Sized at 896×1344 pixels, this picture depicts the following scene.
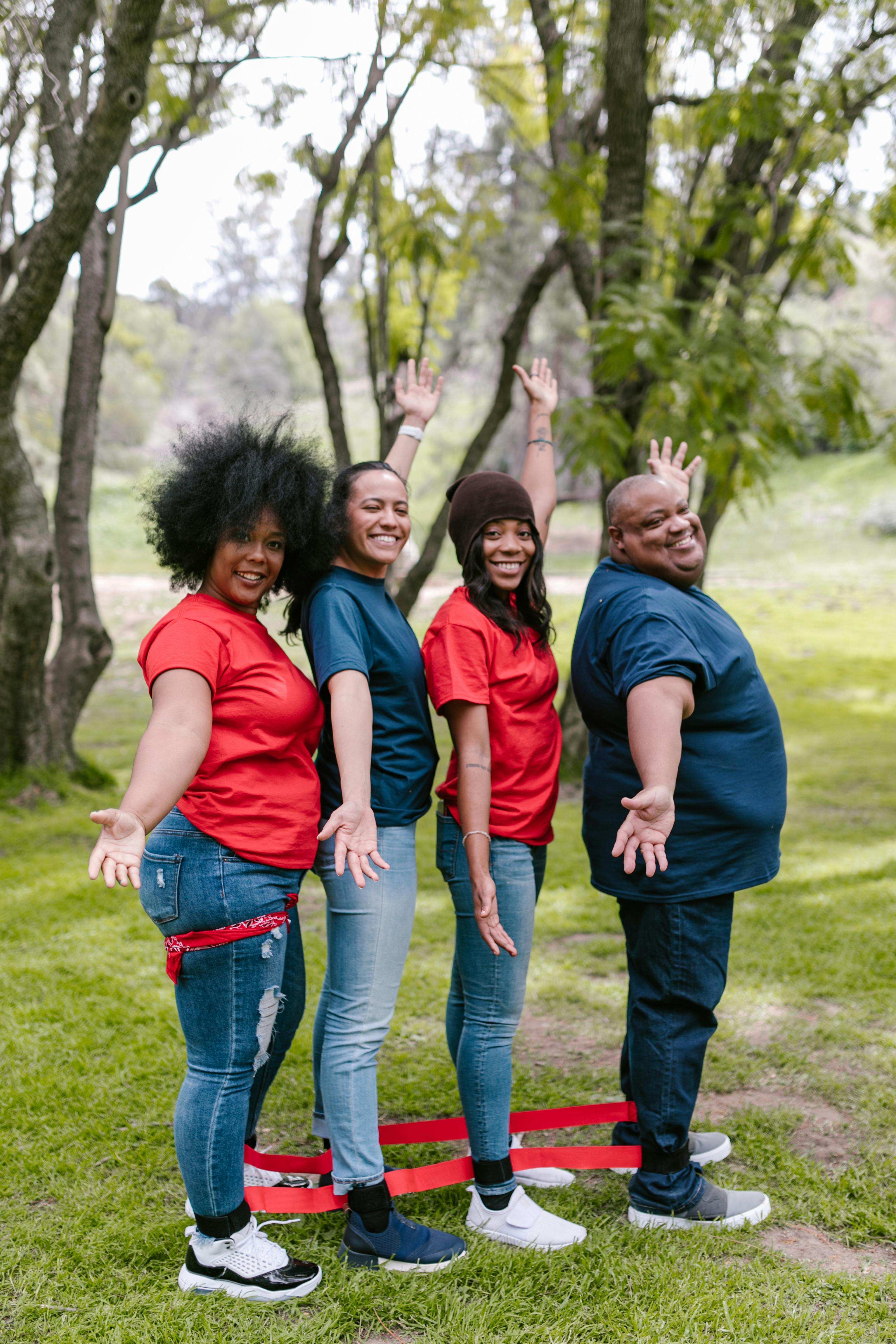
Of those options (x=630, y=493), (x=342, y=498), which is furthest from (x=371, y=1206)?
(x=630, y=493)

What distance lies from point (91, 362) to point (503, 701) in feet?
20.7

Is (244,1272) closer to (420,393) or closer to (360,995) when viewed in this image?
(360,995)

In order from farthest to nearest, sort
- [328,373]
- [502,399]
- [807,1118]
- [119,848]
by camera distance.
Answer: [502,399], [328,373], [807,1118], [119,848]

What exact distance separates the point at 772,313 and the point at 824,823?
11.3ft

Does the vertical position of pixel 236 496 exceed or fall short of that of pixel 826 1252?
it exceeds it

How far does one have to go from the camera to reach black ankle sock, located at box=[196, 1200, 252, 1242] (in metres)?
2.36

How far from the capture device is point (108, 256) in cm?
762

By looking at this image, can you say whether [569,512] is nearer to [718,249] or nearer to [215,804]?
[718,249]

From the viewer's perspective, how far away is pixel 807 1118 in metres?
3.23

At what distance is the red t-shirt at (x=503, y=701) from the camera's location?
2529 millimetres

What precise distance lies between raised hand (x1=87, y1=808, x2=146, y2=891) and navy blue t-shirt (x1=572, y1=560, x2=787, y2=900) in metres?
1.14

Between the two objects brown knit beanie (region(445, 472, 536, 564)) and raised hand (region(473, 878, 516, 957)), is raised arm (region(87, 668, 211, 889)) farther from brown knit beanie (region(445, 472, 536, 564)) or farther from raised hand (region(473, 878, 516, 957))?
brown knit beanie (region(445, 472, 536, 564))

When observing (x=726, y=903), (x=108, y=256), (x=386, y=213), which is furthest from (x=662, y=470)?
(x=386, y=213)

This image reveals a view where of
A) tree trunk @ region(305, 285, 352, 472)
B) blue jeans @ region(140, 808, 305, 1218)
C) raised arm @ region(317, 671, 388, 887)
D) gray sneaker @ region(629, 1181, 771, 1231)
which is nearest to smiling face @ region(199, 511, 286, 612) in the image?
raised arm @ region(317, 671, 388, 887)
